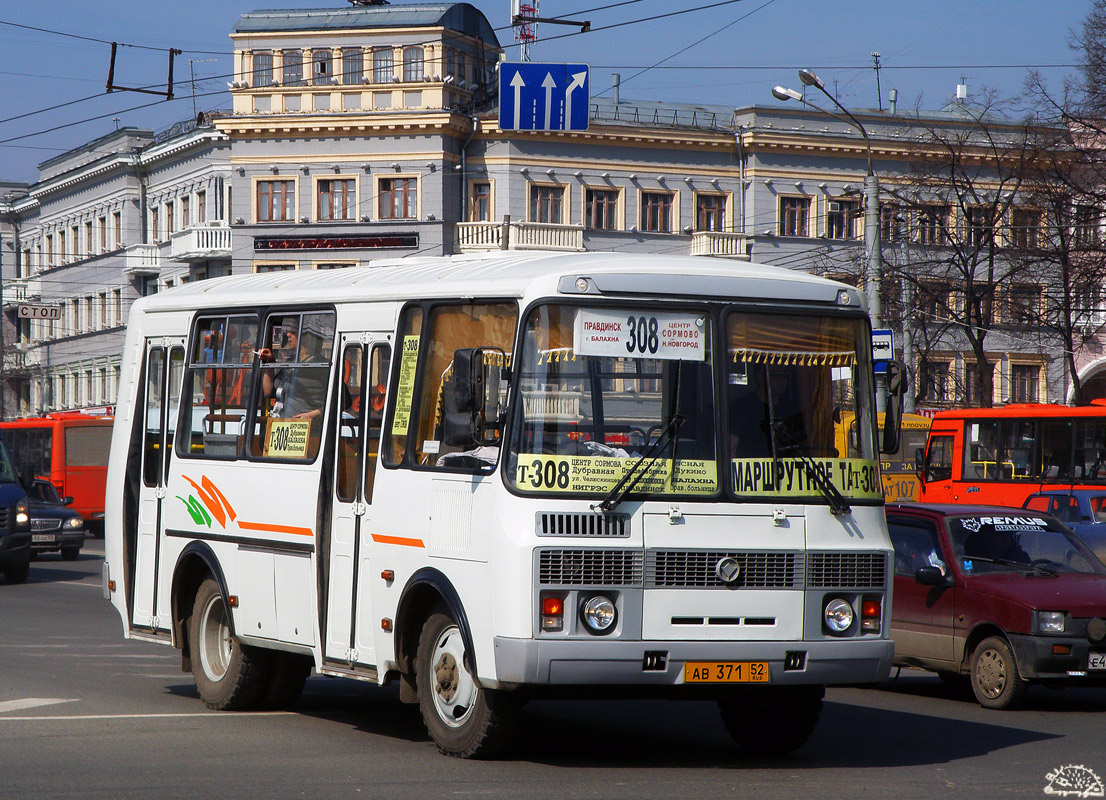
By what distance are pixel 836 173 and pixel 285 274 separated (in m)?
50.6

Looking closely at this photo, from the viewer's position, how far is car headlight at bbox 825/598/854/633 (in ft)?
29.4

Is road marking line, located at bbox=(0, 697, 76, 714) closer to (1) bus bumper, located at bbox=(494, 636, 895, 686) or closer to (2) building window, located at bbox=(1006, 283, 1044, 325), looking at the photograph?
(1) bus bumper, located at bbox=(494, 636, 895, 686)

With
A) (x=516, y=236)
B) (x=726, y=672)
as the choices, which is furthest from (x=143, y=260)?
(x=726, y=672)

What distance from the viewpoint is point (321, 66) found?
57125mm

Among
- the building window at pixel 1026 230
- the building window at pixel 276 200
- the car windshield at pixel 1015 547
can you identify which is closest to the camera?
the car windshield at pixel 1015 547

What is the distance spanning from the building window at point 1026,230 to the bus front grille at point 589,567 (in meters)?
32.2

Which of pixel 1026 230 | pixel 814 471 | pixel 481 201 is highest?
pixel 481 201

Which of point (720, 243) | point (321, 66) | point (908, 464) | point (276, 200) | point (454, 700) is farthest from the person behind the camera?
point (276, 200)

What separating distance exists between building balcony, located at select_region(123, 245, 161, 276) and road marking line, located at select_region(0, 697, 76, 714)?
56.2 m

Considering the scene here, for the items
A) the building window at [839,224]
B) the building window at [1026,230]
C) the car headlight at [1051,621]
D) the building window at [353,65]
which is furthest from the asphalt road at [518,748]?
the building window at [839,224]

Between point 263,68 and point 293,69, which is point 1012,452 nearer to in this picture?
point 293,69

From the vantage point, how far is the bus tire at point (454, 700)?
8852 mm

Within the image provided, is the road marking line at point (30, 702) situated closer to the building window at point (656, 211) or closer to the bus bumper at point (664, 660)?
the bus bumper at point (664, 660)

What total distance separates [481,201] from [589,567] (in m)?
50.0
